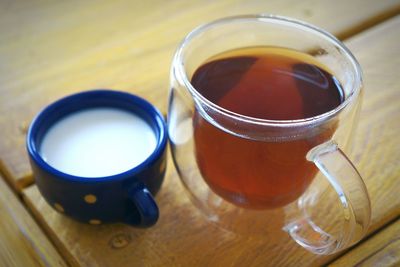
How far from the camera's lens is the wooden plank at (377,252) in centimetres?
51

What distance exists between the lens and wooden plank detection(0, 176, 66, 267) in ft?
1.63

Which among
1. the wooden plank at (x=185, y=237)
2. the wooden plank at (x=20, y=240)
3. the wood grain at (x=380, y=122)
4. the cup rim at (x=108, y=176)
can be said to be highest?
the cup rim at (x=108, y=176)

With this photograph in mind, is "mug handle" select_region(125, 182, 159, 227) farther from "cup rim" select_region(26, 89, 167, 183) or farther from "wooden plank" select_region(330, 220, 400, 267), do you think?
"wooden plank" select_region(330, 220, 400, 267)

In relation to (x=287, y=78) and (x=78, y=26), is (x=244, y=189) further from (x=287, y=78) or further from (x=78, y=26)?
(x=78, y=26)

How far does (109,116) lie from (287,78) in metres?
0.18

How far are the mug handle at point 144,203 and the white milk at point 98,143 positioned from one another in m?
0.03

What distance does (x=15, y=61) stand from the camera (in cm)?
69

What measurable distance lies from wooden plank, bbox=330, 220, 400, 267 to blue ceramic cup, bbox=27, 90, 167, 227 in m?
0.18

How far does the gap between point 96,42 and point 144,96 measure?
0.13 meters

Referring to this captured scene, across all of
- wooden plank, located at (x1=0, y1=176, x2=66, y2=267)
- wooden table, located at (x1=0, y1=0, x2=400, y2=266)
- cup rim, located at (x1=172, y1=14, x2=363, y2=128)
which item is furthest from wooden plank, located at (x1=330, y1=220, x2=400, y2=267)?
wooden plank, located at (x1=0, y1=176, x2=66, y2=267)

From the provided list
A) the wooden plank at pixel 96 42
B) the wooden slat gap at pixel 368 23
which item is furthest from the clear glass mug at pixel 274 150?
the wooden slat gap at pixel 368 23

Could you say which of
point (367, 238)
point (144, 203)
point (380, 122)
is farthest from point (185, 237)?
point (380, 122)

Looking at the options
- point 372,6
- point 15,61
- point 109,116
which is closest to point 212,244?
point 109,116

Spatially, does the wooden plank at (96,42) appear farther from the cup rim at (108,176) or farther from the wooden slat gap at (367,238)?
the wooden slat gap at (367,238)
